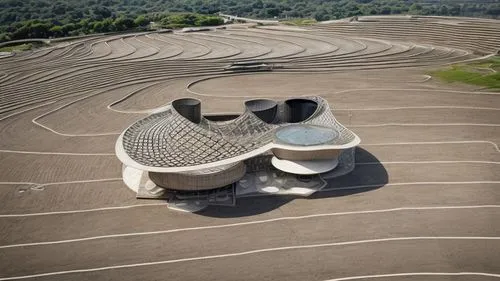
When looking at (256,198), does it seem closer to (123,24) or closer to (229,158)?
(229,158)

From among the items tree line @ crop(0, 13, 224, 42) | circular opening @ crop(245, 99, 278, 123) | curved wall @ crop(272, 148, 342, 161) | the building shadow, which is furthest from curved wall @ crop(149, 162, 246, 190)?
tree line @ crop(0, 13, 224, 42)

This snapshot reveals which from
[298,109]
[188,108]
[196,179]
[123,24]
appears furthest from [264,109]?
[123,24]

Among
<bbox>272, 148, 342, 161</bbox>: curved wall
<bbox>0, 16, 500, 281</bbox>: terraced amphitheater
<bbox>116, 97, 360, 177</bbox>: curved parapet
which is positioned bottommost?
<bbox>0, 16, 500, 281</bbox>: terraced amphitheater

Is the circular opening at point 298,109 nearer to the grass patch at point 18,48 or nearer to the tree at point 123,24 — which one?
the grass patch at point 18,48

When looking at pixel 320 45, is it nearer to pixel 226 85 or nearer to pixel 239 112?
pixel 226 85

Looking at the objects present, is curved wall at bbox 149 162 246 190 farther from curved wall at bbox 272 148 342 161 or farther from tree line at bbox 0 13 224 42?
tree line at bbox 0 13 224 42

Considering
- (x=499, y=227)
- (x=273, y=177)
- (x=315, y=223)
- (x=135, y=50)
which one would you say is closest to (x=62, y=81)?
(x=135, y=50)

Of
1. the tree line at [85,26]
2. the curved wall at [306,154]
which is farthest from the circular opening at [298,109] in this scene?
the tree line at [85,26]
